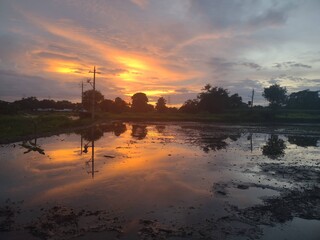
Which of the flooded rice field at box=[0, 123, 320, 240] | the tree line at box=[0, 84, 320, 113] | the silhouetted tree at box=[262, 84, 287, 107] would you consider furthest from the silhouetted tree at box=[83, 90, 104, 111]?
the flooded rice field at box=[0, 123, 320, 240]

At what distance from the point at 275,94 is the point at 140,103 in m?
55.3

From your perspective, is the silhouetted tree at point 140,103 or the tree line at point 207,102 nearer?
the tree line at point 207,102

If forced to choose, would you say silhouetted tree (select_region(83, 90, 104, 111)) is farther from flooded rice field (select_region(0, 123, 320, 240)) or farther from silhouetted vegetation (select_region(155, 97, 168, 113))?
flooded rice field (select_region(0, 123, 320, 240))

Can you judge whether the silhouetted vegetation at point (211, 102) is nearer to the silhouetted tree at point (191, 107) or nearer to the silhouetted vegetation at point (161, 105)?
the silhouetted tree at point (191, 107)

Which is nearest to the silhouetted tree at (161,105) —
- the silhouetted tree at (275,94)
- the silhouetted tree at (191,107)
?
the silhouetted tree at (191,107)

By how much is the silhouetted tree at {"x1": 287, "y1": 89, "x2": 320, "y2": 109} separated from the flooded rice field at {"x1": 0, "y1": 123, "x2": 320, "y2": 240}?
103 m

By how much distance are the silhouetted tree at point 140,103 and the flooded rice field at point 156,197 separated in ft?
356

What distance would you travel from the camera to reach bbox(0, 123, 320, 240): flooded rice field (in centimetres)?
923

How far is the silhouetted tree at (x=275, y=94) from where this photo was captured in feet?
406

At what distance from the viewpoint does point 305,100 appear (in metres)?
119

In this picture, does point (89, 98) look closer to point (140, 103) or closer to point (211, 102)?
point (140, 103)

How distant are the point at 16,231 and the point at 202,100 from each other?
96.5 m

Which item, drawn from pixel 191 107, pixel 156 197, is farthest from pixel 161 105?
pixel 156 197

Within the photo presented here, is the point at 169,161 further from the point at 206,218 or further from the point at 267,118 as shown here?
the point at 267,118
